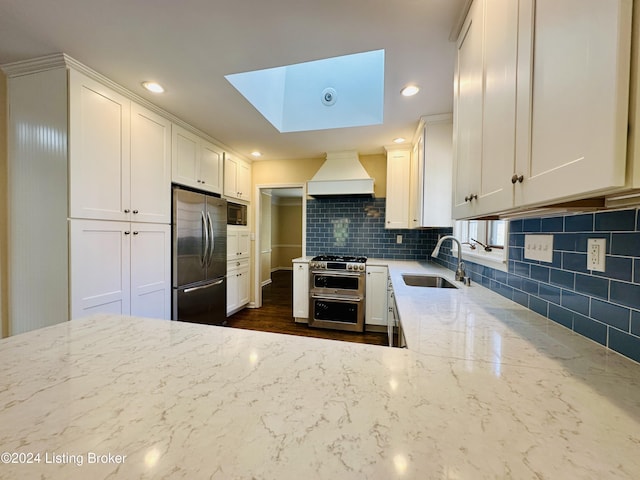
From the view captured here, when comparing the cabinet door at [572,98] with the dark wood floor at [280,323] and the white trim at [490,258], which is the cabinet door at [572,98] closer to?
the white trim at [490,258]

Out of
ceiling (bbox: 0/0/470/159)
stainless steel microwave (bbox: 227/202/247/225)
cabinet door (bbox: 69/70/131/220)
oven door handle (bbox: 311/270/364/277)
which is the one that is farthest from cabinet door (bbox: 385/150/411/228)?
cabinet door (bbox: 69/70/131/220)

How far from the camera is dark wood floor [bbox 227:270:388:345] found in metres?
3.02

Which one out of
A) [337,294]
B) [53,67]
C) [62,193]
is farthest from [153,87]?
[337,294]

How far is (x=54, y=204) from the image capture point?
1.70 meters

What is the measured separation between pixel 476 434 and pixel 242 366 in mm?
540

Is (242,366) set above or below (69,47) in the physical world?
below

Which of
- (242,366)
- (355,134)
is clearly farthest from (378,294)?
(242,366)

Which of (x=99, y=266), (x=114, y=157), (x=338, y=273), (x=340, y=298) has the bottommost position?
(x=340, y=298)

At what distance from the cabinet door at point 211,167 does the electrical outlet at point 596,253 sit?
3.13 meters

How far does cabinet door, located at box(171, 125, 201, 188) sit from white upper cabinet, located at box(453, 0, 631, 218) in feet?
8.31

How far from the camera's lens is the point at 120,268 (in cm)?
201

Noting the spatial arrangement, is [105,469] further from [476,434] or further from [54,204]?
[54,204]

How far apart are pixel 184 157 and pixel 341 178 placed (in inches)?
72.8

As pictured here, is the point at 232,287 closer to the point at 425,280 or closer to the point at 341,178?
the point at 341,178
